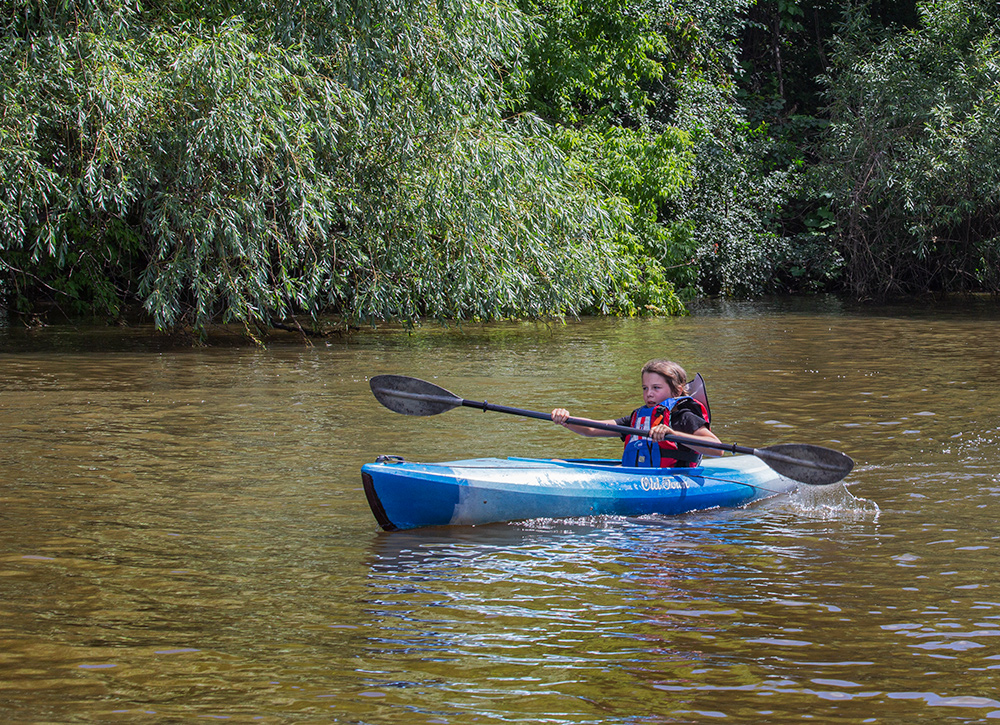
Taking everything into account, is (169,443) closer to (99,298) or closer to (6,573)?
(6,573)

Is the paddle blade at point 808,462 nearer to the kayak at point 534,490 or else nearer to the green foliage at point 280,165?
the kayak at point 534,490

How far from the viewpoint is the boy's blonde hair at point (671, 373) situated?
6.52m

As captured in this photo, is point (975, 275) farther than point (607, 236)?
Yes

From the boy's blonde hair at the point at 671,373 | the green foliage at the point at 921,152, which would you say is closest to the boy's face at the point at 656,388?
the boy's blonde hair at the point at 671,373

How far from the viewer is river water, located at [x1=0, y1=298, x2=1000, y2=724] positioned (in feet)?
12.0

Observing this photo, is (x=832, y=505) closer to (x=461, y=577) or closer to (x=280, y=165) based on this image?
(x=461, y=577)

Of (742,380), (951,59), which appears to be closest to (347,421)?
(742,380)

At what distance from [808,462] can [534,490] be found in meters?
1.42

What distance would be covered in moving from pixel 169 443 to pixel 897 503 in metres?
4.44

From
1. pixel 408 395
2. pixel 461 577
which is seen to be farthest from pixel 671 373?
pixel 461 577

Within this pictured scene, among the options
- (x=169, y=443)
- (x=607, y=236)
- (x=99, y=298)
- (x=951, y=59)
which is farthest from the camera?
(x=951, y=59)

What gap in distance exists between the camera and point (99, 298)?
13.6 meters

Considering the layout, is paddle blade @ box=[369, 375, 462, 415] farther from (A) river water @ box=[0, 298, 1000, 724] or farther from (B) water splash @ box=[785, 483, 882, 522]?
(B) water splash @ box=[785, 483, 882, 522]

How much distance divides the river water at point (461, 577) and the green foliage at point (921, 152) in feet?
38.8
